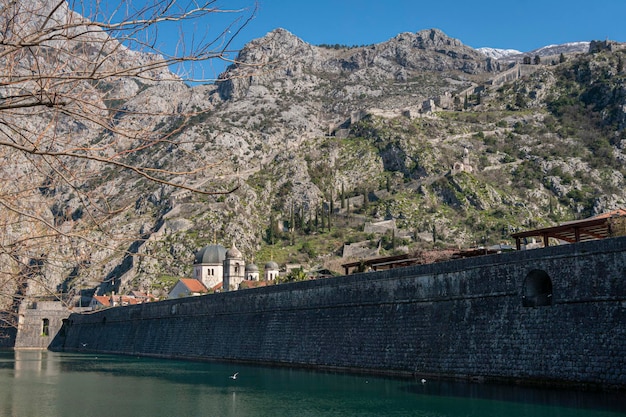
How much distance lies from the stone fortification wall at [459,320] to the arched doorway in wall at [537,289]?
0.03 meters

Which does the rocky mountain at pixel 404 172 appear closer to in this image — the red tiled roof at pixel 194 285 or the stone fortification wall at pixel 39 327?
the stone fortification wall at pixel 39 327

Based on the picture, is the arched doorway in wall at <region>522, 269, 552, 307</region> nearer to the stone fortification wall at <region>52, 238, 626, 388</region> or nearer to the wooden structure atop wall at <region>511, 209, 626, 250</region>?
the stone fortification wall at <region>52, 238, 626, 388</region>

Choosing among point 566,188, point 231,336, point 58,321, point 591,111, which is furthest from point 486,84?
point 231,336

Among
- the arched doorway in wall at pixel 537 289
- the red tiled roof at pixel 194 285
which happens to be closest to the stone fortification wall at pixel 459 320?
the arched doorway in wall at pixel 537 289

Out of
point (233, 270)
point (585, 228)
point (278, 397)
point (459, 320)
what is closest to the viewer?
point (278, 397)

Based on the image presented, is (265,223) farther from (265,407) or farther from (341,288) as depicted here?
(265,407)

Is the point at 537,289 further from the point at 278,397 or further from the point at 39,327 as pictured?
the point at 39,327

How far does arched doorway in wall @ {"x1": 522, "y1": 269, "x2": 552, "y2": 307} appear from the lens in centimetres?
2112

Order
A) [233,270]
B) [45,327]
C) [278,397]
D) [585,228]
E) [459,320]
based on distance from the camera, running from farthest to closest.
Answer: [233,270] < [45,327] < [585,228] < [459,320] < [278,397]

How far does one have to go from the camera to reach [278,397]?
22.2 m

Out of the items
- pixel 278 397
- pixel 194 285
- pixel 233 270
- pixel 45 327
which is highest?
pixel 233 270

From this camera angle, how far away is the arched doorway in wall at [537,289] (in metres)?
21.1

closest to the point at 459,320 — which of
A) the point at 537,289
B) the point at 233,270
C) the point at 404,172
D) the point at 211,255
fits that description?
the point at 537,289

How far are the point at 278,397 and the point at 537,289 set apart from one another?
30.0ft
